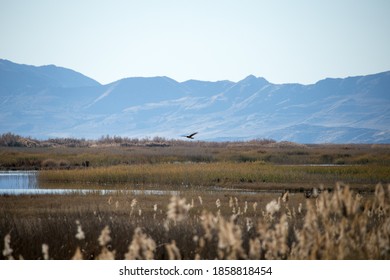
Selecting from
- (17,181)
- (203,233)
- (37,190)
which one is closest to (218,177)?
(37,190)

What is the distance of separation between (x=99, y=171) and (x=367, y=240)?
28.8 meters

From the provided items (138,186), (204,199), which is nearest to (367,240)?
(204,199)

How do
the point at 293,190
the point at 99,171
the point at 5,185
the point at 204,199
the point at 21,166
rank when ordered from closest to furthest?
the point at 204,199 < the point at 293,190 < the point at 5,185 < the point at 99,171 < the point at 21,166

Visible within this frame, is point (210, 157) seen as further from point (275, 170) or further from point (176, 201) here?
point (176, 201)

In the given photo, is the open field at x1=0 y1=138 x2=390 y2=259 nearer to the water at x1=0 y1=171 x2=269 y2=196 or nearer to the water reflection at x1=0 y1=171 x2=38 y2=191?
the water at x1=0 y1=171 x2=269 y2=196

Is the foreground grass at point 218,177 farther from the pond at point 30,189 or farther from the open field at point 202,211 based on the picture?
the pond at point 30,189

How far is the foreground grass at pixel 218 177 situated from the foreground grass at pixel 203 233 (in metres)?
9.16

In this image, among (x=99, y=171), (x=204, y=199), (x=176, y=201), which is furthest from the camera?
(x=99, y=171)

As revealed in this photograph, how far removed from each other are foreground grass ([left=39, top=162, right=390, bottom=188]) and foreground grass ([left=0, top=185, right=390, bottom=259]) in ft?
30.1

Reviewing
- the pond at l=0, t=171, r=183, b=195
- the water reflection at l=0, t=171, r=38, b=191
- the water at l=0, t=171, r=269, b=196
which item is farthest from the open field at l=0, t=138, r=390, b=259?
the water reflection at l=0, t=171, r=38, b=191

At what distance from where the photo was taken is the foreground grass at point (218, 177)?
111ft

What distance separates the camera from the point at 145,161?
49.5 metres

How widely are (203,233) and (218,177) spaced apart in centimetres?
2135

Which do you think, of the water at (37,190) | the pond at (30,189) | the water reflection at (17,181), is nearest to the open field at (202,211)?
the water at (37,190)
